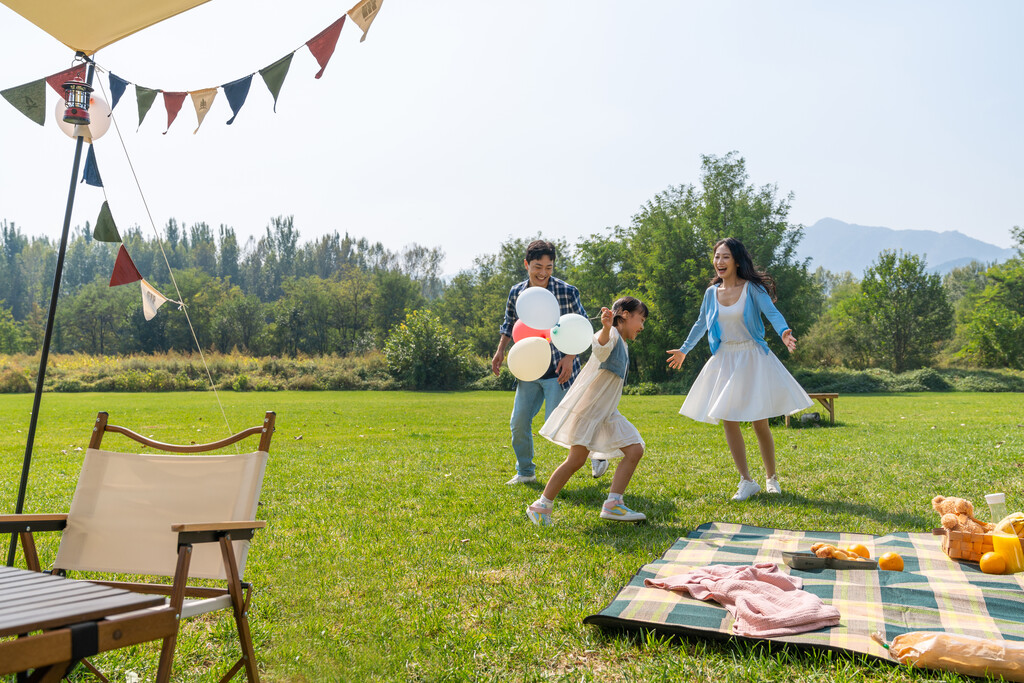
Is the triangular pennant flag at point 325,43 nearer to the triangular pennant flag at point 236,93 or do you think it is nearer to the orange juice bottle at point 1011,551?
the triangular pennant flag at point 236,93

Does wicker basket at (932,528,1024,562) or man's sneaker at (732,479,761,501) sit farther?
man's sneaker at (732,479,761,501)

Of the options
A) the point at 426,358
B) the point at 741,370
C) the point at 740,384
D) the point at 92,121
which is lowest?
the point at 426,358

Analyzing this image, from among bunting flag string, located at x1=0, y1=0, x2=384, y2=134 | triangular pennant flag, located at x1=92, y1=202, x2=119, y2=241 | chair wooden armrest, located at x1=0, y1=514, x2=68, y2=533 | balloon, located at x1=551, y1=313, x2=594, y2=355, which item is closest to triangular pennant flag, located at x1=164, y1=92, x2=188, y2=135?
bunting flag string, located at x1=0, y1=0, x2=384, y2=134

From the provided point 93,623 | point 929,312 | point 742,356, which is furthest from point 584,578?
point 929,312

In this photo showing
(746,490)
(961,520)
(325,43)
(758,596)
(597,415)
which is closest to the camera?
(758,596)

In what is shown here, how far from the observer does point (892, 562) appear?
143 inches

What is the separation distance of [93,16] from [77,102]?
0.48m

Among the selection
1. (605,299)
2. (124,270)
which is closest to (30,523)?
(124,270)

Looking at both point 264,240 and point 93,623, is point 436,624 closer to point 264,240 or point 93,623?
point 93,623

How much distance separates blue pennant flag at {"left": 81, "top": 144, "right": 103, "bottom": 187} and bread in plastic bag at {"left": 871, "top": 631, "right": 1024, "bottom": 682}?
16.0ft

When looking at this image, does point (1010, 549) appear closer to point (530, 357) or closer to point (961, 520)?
point (961, 520)

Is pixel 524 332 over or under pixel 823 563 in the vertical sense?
over

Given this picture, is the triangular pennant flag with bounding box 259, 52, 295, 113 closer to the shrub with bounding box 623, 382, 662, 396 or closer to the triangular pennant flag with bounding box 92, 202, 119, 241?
the triangular pennant flag with bounding box 92, 202, 119, 241

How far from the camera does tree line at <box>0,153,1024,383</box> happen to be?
112ft
